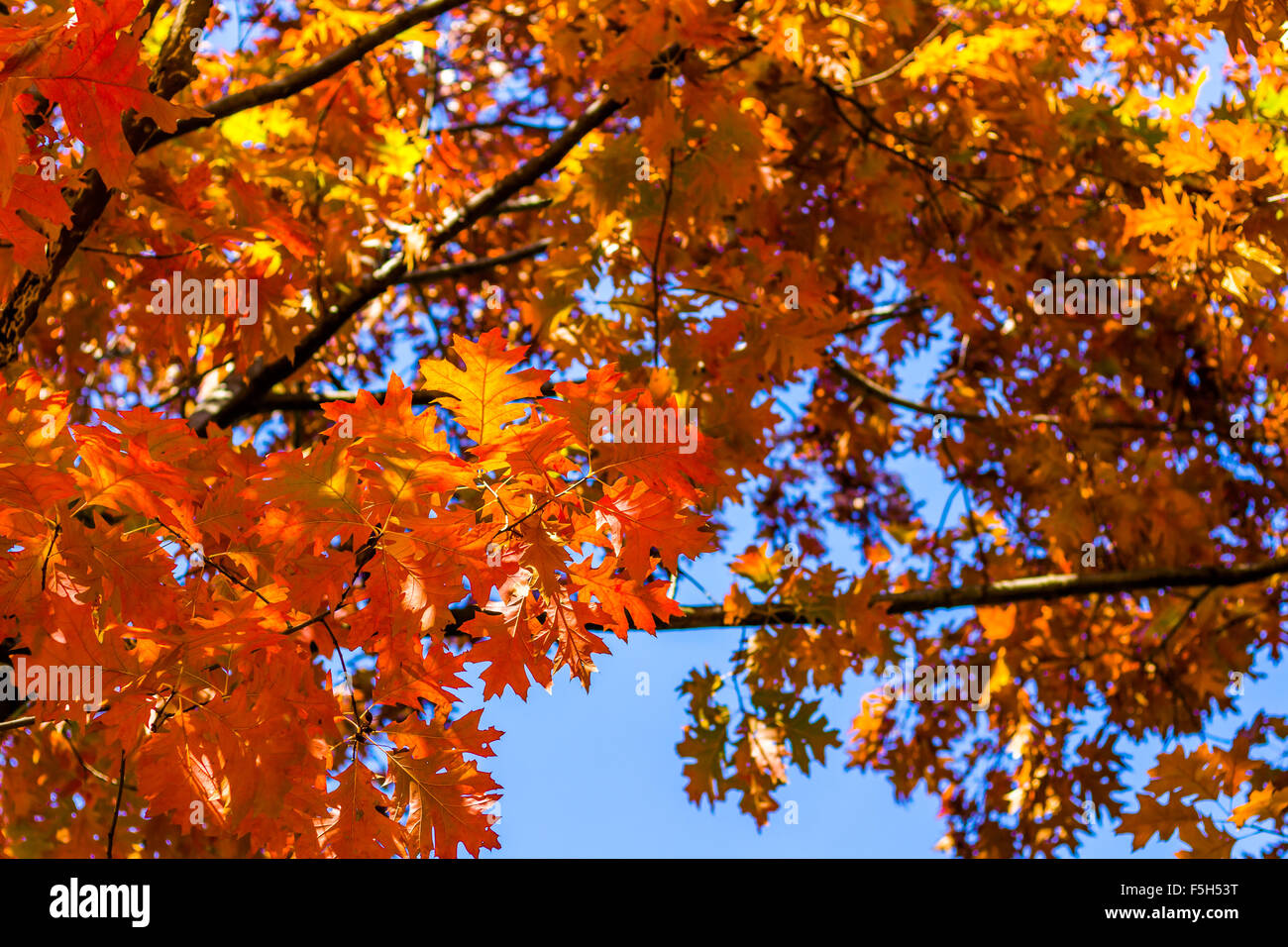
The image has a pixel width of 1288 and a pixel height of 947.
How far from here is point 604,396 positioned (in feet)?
6.40

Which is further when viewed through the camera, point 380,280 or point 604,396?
point 380,280

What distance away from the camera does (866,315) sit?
20.3 feet

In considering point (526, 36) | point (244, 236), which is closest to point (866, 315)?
point (526, 36)

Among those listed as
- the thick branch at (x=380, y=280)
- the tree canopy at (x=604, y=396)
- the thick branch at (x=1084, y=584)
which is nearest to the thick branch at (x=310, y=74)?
the tree canopy at (x=604, y=396)

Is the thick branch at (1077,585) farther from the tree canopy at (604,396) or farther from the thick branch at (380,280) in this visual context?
the thick branch at (380,280)

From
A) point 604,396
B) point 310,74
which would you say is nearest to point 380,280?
point 310,74

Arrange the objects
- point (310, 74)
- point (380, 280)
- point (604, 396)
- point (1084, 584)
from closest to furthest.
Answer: point (604, 396), point (310, 74), point (380, 280), point (1084, 584)

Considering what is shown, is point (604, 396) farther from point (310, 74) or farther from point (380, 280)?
point (380, 280)

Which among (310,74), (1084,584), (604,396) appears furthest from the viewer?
(1084,584)

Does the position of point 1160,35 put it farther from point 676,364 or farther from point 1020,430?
point 676,364

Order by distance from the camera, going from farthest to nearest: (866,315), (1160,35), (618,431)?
1. (866,315)
2. (1160,35)
3. (618,431)

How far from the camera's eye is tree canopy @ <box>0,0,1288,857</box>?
1.94 m

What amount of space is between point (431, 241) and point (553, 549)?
266 centimetres

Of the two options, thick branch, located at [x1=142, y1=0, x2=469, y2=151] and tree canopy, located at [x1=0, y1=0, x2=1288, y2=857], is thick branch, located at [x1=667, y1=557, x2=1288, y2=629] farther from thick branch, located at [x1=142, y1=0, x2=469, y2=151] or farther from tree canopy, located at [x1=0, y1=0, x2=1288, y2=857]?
thick branch, located at [x1=142, y1=0, x2=469, y2=151]
